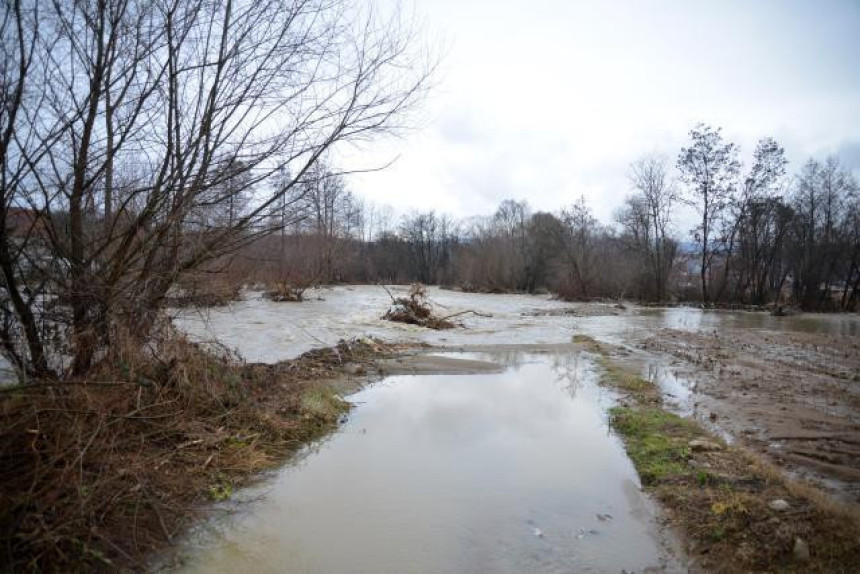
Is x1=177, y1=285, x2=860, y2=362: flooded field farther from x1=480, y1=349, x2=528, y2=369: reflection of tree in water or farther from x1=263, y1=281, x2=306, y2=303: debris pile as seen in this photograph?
x1=263, y1=281, x2=306, y2=303: debris pile

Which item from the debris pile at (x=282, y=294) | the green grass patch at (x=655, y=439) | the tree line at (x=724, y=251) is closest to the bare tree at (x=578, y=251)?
the tree line at (x=724, y=251)

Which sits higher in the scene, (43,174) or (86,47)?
(86,47)

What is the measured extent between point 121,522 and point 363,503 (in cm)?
187

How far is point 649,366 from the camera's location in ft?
37.2

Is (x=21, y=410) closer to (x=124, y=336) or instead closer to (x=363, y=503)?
(x=124, y=336)

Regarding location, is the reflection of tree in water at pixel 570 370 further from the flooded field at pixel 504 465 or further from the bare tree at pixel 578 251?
the bare tree at pixel 578 251

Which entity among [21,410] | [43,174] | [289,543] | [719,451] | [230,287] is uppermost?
[43,174]

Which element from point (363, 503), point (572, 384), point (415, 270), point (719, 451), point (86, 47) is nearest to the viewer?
point (363, 503)

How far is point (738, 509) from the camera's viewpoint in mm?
3943

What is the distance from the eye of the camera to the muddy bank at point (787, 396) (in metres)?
5.53

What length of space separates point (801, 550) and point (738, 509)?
0.57 m

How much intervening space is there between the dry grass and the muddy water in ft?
1.39

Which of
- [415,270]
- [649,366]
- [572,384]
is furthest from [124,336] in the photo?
[415,270]

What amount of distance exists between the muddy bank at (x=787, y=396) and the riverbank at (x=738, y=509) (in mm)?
617
